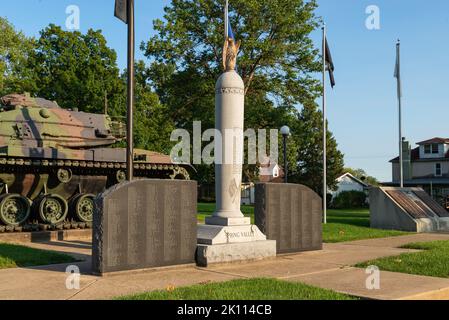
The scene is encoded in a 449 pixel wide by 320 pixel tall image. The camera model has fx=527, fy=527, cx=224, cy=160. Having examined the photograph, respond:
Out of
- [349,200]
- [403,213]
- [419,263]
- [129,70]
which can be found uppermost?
[129,70]

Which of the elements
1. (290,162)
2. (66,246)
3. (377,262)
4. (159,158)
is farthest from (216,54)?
(377,262)

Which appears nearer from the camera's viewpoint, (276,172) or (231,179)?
(231,179)

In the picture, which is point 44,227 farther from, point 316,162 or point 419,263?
point 316,162

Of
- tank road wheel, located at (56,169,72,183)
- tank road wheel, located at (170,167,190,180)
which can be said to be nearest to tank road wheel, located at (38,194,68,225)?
tank road wheel, located at (56,169,72,183)

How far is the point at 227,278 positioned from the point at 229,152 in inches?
111

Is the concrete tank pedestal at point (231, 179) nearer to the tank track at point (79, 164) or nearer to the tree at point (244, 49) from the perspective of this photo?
the tank track at point (79, 164)

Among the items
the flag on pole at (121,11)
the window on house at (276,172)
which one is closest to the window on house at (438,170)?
the window on house at (276,172)

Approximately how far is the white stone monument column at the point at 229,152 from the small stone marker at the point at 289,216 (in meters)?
0.75

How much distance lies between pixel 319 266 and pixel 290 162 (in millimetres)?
23076

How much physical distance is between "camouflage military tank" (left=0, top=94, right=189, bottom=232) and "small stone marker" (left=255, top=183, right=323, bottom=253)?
6.88 m

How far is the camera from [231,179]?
9.99 meters

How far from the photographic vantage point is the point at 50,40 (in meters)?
36.8

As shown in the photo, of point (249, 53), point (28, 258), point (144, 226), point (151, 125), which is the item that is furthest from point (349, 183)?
point (144, 226)

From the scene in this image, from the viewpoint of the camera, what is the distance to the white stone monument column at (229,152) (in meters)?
9.96
